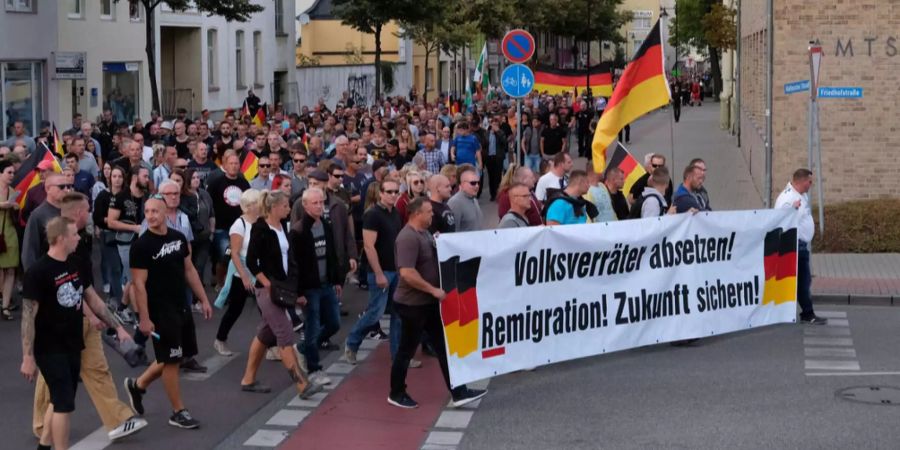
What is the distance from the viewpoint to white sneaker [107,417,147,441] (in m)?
9.64

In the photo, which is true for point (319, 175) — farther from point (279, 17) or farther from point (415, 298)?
point (279, 17)

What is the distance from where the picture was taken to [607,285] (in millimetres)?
12336

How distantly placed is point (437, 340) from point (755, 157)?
20384mm

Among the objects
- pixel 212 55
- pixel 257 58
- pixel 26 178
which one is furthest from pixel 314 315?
pixel 257 58

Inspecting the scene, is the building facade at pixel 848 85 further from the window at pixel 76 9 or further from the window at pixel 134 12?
the window at pixel 134 12

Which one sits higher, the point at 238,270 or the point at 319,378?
the point at 238,270

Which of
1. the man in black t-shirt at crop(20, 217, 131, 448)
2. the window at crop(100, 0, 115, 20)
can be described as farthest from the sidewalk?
the window at crop(100, 0, 115, 20)

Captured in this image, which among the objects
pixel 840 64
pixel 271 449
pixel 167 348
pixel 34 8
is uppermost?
pixel 34 8

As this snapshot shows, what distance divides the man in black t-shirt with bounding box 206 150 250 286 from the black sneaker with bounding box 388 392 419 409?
5.55 meters

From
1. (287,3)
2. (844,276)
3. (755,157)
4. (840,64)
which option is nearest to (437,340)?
(844,276)

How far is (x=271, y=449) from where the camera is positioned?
9.60 meters

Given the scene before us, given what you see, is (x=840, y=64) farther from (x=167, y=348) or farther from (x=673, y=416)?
(x=167, y=348)

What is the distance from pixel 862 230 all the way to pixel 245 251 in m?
10.3

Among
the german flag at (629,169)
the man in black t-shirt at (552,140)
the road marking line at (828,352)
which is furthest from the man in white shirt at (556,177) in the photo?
the man in black t-shirt at (552,140)
